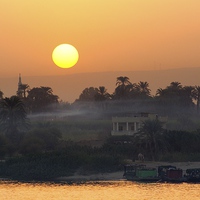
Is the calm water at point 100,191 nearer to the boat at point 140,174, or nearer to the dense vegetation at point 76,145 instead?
the boat at point 140,174

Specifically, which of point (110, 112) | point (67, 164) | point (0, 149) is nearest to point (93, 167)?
point (67, 164)

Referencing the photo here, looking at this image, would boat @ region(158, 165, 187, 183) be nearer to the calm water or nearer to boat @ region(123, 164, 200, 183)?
boat @ region(123, 164, 200, 183)

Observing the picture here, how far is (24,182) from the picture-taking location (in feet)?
288

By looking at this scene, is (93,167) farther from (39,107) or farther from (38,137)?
(39,107)

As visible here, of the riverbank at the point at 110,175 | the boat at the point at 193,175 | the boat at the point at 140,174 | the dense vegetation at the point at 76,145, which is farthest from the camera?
the dense vegetation at the point at 76,145

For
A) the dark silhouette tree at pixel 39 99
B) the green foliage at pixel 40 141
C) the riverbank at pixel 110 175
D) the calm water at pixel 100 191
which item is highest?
the dark silhouette tree at pixel 39 99

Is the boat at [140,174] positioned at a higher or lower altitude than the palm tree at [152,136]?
lower

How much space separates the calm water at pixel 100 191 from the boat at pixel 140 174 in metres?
1.51

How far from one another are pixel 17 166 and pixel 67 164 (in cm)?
675

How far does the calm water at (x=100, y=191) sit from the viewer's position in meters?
74.1

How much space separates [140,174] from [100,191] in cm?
1022

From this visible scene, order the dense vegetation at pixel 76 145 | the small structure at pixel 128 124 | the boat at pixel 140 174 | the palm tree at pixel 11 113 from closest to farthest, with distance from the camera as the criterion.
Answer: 1. the boat at pixel 140 174
2. the dense vegetation at pixel 76 145
3. the palm tree at pixel 11 113
4. the small structure at pixel 128 124

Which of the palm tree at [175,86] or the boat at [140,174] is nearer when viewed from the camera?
the boat at [140,174]

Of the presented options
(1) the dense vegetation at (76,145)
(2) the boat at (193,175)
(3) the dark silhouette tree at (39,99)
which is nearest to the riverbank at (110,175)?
(1) the dense vegetation at (76,145)
